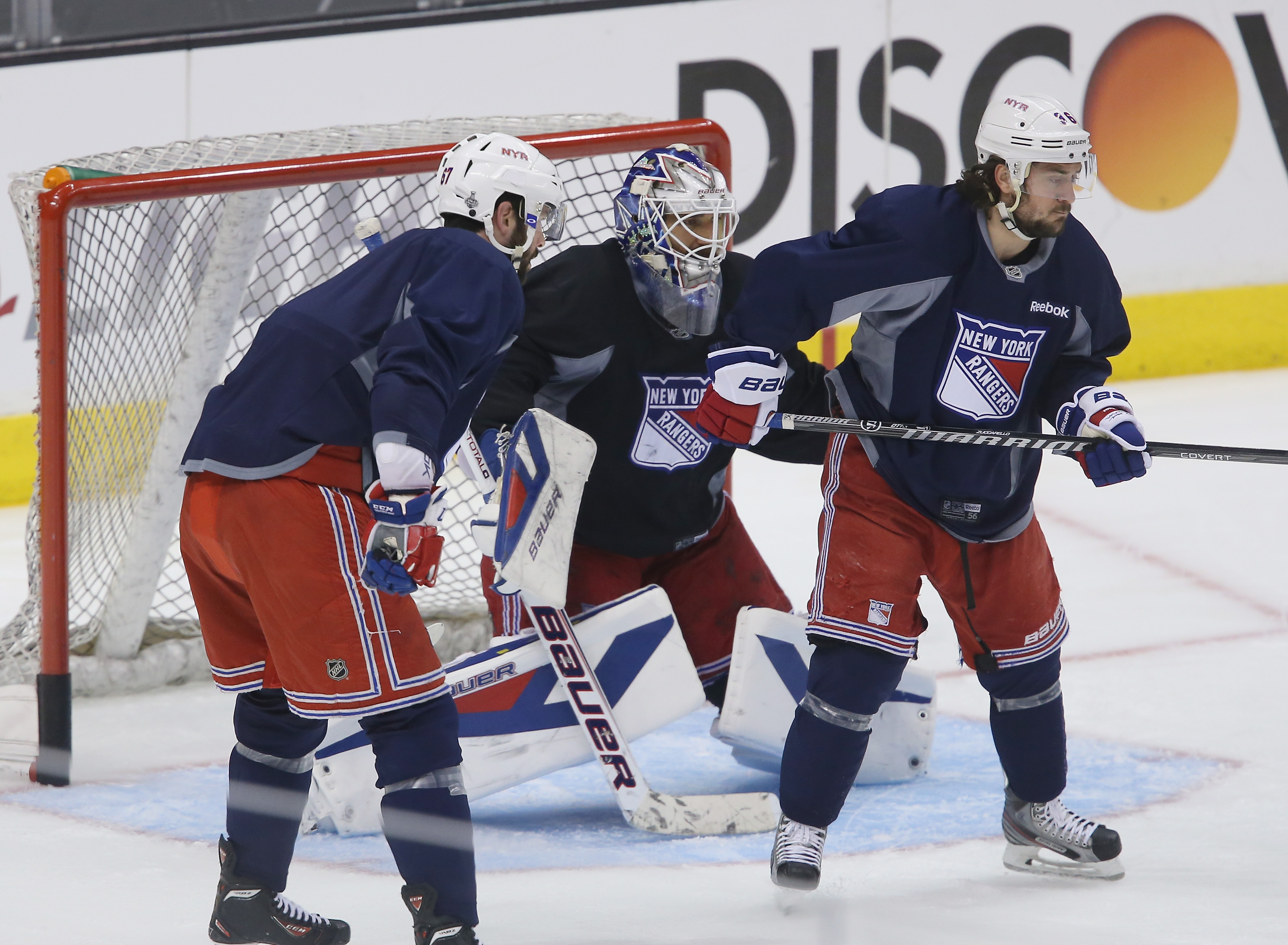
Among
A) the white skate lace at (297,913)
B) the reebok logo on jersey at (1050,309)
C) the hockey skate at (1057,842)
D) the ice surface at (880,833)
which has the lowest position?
the ice surface at (880,833)

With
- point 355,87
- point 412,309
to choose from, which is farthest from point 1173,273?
point 412,309

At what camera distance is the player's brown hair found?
7.76ft

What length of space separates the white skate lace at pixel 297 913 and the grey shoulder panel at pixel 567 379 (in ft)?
2.97

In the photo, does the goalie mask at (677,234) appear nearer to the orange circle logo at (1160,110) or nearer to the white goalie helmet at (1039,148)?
the white goalie helmet at (1039,148)

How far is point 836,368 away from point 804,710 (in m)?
0.52

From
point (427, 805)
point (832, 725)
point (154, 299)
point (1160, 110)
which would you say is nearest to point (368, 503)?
point (427, 805)

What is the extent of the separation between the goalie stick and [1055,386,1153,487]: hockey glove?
0.74 m

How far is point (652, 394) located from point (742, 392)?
0.47 meters

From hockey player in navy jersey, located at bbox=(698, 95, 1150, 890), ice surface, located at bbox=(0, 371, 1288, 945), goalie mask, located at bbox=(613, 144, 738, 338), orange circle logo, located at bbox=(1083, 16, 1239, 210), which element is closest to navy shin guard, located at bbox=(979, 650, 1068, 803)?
hockey player in navy jersey, located at bbox=(698, 95, 1150, 890)

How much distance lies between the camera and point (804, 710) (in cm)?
243

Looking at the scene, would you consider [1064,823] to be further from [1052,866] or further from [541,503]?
[541,503]

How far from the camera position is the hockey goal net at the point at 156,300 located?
116 inches

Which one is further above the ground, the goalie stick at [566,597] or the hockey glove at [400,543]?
the hockey glove at [400,543]

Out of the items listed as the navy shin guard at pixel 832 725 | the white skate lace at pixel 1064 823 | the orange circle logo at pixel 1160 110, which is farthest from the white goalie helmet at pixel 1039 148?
the orange circle logo at pixel 1160 110
